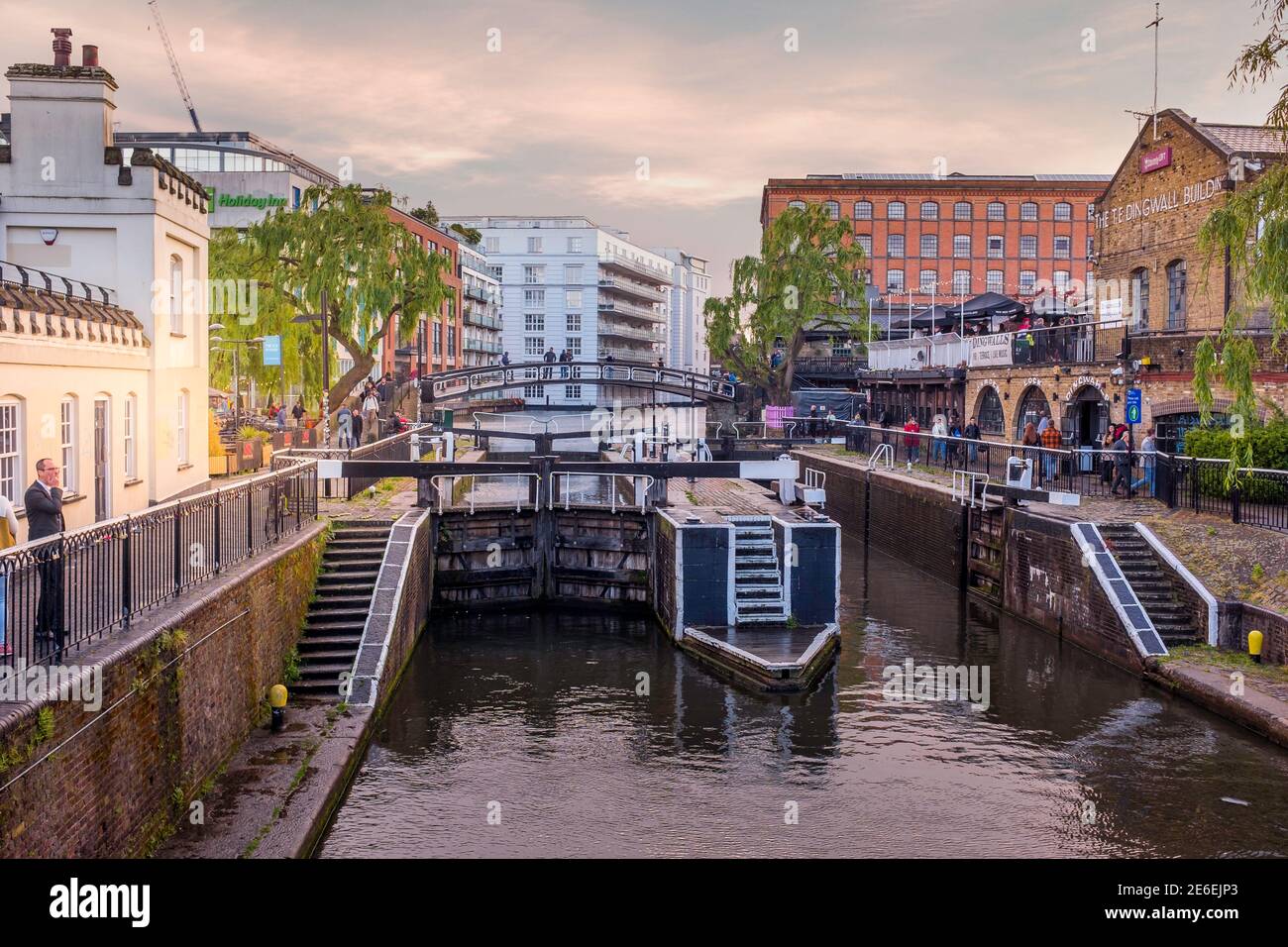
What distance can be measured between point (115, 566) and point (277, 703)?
4.75 m

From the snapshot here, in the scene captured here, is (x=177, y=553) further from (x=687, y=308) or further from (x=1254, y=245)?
(x=687, y=308)

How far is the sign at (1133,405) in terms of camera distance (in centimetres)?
3284

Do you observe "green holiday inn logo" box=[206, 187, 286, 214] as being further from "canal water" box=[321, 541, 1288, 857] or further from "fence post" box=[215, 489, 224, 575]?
"fence post" box=[215, 489, 224, 575]

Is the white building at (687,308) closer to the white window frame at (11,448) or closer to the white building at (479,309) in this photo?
the white building at (479,309)

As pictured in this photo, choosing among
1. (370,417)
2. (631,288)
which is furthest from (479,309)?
(370,417)

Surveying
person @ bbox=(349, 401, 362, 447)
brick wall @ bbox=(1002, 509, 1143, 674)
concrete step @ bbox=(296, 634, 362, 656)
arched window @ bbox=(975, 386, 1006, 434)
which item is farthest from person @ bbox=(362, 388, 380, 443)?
arched window @ bbox=(975, 386, 1006, 434)

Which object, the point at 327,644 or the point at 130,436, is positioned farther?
the point at 130,436

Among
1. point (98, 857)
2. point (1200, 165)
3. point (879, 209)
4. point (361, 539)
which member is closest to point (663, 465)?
point (361, 539)

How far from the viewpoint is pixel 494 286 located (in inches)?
4003

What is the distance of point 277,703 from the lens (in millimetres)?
16078

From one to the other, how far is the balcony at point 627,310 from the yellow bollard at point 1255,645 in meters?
88.4

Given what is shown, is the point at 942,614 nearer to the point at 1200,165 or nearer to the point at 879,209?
the point at 1200,165

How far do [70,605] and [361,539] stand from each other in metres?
11.6

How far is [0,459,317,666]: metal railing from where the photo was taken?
33.5ft
